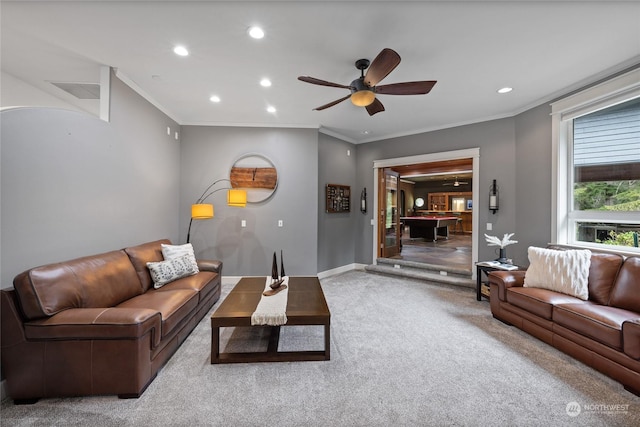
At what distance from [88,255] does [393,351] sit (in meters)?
3.28

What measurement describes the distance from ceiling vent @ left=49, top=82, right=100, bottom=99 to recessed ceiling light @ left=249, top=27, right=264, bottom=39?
98.1 inches

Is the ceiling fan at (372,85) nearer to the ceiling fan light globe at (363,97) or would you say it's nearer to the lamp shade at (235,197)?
the ceiling fan light globe at (363,97)

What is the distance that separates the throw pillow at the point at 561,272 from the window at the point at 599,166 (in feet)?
2.17

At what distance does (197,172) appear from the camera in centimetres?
450

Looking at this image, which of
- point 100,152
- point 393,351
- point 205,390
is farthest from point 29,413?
point 393,351

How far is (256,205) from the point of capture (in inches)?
181

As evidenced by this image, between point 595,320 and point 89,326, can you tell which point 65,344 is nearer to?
point 89,326

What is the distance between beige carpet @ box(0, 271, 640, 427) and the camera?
165cm

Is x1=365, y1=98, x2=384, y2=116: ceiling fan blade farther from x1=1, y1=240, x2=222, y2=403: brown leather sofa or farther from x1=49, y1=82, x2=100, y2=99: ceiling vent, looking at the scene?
x1=49, y1=82, x2=100, y2=99: ceiling vent

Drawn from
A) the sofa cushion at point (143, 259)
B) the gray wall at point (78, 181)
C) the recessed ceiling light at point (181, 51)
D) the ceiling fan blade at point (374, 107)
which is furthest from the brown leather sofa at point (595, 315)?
the gray wall at point (78, 181)

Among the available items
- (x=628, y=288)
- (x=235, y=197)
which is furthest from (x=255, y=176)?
(x=628, y=288)

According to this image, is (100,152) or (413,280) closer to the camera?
(100,152)

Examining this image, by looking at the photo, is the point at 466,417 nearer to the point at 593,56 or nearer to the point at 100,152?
the point at 593,56

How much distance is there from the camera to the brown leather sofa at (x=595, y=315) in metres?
1.92
